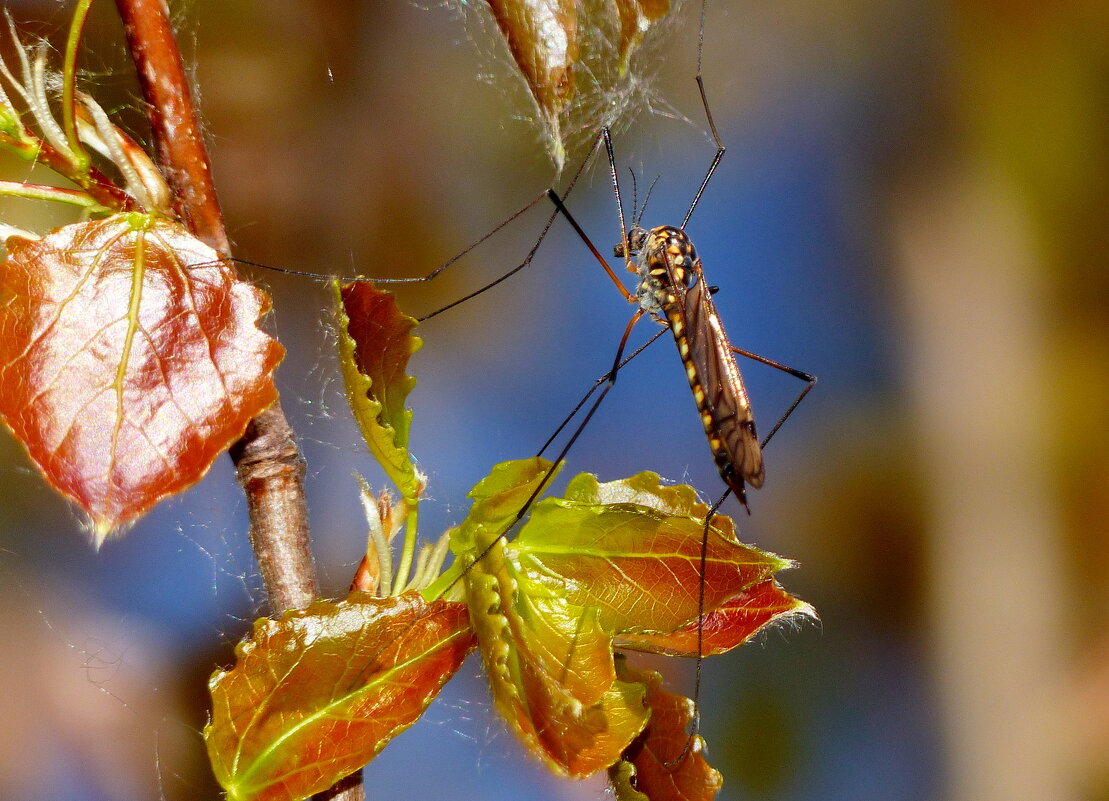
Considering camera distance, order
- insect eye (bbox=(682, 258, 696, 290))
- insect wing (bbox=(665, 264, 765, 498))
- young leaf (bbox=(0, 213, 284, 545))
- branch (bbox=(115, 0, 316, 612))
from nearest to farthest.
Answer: young leaf (bbox=(0, 213, 284, 545)), branch (bbox=(115, 0, 316, 612)), insect wing (bbox=(665, 264, 765, 498)), insect eye (bbox=(682, 258, 696, 290))

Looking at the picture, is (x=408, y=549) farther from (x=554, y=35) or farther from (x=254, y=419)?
(x=554, y=35)

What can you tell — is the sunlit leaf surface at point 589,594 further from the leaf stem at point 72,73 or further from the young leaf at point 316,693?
the leaf stem at point 72,73

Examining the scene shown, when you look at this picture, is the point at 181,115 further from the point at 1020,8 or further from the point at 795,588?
the point at 1020,8

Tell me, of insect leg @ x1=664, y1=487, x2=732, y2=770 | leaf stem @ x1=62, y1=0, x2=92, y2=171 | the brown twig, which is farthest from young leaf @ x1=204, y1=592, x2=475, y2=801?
leaf stem @ x1=62, y1=0, x2=92, y2=171

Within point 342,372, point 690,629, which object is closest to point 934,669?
point 690,629

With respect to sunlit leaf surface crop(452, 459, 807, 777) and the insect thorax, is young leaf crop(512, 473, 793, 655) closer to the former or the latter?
sunlit leaf surface crop(452, 459, 807, 777)
